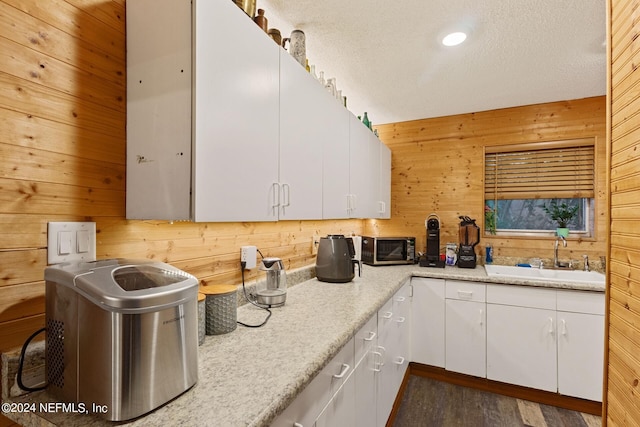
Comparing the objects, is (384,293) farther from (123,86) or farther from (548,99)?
(548,99)

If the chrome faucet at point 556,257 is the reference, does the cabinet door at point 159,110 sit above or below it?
above

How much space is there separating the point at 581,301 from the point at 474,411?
1087 mm

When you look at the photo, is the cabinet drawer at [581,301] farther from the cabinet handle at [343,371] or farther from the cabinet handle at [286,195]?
the cabinet handle at [286,195]

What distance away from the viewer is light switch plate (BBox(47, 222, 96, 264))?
2.88ft

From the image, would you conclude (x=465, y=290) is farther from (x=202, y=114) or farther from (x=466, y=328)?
(x=202, y=114)

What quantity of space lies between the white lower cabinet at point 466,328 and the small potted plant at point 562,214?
0.96 metres

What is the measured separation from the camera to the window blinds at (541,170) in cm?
270

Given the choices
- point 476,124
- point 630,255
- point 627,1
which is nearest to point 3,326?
point 630,255

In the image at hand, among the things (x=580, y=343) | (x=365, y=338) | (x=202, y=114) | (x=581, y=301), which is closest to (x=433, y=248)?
(x=581, y=301)

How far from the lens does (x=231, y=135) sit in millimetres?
1077

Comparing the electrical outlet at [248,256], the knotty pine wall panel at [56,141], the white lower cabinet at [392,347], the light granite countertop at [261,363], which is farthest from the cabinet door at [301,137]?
the white lower cabinet at [392,347]

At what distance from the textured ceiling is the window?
461mm

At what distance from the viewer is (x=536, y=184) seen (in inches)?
113

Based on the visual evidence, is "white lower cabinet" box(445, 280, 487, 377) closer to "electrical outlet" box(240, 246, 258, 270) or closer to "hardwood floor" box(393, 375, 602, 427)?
"hardwood floor" box(393, 375, 602, 427)
